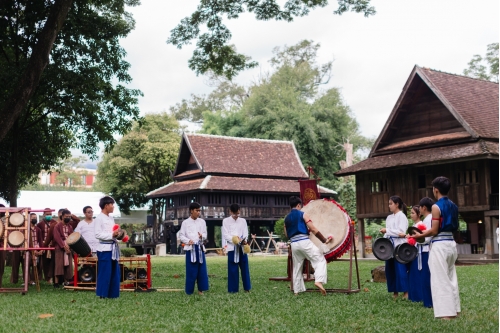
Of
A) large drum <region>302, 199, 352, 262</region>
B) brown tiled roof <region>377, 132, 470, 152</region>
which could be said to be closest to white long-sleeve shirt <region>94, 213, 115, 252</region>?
large drum <region>302, 199, 352, 262</region>

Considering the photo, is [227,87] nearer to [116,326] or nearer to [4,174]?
[4,174]

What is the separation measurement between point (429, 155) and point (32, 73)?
18059 mm

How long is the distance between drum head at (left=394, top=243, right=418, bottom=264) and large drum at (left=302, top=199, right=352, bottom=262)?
2044 mm

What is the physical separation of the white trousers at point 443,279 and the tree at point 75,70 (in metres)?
13.0

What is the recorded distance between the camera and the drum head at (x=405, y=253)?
31.1 feet

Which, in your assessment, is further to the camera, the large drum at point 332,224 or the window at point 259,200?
the window at point 259,200

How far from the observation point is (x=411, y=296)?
9.83m

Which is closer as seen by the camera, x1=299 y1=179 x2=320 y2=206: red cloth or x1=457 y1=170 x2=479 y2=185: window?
x1=299 y1=179 x2=320 y2=206: red cloth

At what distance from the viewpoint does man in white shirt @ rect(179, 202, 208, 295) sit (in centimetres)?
1145

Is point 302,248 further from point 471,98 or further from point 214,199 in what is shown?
point 214,199

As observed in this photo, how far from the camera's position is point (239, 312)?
8.73 meters

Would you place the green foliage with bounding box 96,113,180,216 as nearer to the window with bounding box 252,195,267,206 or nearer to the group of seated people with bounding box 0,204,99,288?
the window with bounding box 252,195,267,206

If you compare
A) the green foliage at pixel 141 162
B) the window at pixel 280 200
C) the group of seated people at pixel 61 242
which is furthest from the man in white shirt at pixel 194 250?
the green foliage at pixel 141 162

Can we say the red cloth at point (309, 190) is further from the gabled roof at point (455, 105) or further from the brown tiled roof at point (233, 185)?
the brown tiled roof at point (233, 185)
